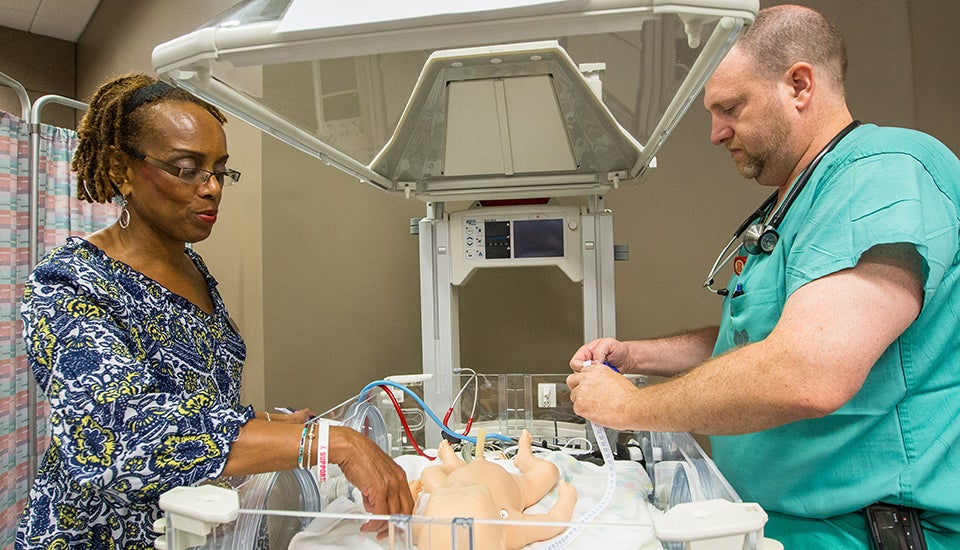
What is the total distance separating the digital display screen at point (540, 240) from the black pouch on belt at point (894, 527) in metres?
0.94

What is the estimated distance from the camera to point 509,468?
4.20 feet

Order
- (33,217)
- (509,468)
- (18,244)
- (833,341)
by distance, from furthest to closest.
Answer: (18,244)
(33,217)
(509,468)
(833,341)

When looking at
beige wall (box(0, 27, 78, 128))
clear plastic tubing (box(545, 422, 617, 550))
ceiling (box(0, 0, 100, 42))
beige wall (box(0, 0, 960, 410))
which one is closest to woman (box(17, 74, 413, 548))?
clear plastic tubing (box(545, 422, 617, 550))

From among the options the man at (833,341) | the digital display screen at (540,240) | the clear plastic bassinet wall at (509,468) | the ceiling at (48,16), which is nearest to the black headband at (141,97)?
the clear plastic bassinet wall at (509,468)

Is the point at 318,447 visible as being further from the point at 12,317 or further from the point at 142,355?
the point at 12,317

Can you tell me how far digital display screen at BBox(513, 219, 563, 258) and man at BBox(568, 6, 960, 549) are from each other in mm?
569

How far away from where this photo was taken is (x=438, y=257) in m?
1.71

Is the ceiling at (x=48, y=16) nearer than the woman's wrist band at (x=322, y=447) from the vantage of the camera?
No

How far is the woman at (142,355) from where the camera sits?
34.4 inches

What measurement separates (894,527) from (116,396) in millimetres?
1168

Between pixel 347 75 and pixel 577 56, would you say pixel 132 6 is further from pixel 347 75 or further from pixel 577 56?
pixel 577 56

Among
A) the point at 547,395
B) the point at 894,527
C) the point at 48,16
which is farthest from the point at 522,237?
the point at 48,16

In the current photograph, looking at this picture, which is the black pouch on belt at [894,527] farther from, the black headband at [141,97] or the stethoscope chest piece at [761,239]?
the black headband at [141,97]

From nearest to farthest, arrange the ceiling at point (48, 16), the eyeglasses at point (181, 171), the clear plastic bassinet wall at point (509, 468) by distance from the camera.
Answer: the clear plastic bassinet wall at point (509, 468) < the eyeglasses at point (181, 171) < the ceiling at point (48, 16)
